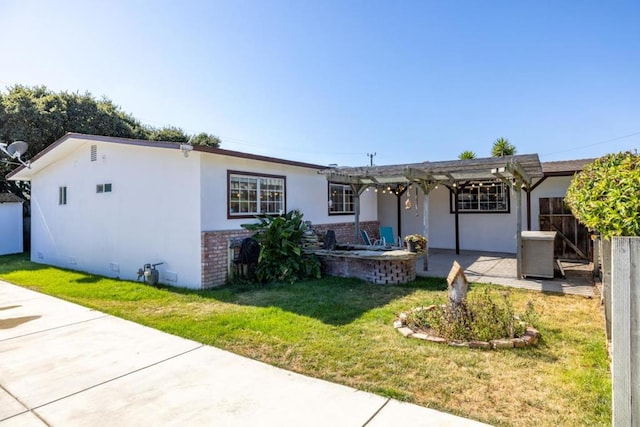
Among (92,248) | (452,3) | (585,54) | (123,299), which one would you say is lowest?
(123,299)

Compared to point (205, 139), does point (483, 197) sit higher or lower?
lower

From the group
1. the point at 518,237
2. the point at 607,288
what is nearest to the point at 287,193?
the point at 518,237

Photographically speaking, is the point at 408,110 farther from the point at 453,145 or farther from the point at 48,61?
the point at 48,61

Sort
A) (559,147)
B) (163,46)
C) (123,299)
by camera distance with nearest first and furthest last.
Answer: (123,299)
(163,46)
(559,147)

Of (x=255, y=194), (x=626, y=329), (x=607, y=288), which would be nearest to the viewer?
(x=626, y=329)

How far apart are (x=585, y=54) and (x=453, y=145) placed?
16.0 m

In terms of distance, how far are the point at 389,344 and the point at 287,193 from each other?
247 inches

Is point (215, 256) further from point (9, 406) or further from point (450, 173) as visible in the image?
point (450, 173)

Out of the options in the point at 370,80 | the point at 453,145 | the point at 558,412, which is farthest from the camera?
the point at 453,145

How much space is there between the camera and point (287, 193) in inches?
385

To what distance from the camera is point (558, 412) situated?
106 inches

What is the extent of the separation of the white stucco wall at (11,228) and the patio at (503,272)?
1650 cm

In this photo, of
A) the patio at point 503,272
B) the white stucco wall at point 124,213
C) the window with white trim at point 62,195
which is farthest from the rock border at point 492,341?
the window with white trim at point 62,195

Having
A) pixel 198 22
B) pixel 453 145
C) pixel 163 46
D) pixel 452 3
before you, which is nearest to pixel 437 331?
pixel 452 3
